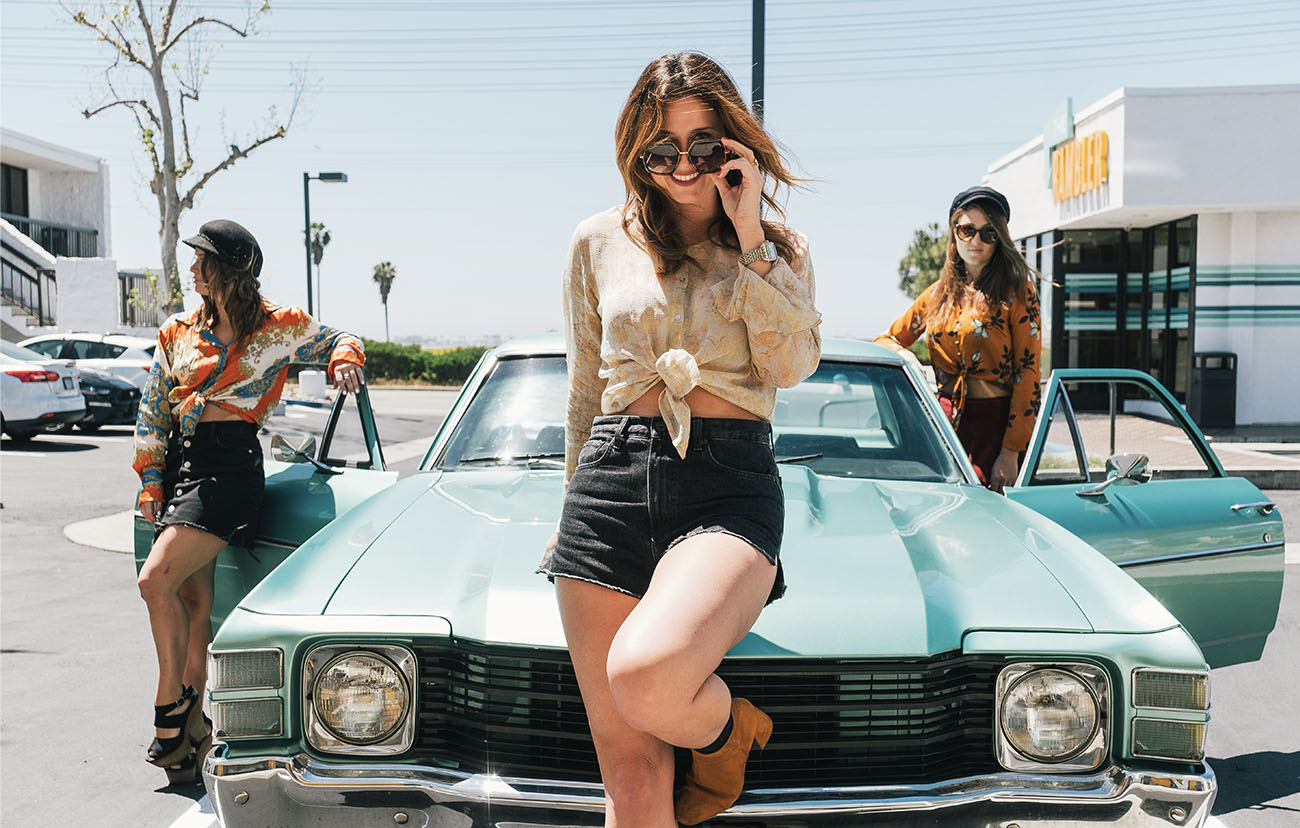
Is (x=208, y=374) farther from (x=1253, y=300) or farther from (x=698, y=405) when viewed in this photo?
(x=1253, y=300)

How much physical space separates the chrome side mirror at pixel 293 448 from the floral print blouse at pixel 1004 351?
91.3 inches

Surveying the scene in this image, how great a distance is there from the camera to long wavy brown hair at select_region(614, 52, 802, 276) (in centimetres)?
224

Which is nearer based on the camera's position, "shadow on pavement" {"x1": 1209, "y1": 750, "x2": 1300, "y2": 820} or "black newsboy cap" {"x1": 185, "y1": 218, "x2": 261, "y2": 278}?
"shadow on pavement" {"x1": 1209, "y1": 750, "x2": 1300, "y2": 820}

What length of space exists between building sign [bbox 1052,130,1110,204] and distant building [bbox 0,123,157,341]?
24.3 meters

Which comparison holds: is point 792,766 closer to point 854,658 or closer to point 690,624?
point 854,658

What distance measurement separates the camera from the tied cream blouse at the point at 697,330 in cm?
218

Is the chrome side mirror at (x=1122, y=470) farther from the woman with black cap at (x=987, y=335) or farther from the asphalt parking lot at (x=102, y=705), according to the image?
the asphalt parking lot at (x=102, y=705)

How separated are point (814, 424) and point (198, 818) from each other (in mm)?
2543

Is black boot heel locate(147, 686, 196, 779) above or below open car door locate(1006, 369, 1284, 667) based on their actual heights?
below

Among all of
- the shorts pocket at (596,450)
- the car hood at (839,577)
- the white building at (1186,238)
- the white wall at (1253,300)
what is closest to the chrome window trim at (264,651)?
the car hood at (839,577)

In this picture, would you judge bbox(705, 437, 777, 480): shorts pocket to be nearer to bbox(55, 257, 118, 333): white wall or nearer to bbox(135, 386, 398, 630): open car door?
bbox(135, 386, 398, 630): open car door

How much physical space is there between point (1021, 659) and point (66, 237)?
4118cm

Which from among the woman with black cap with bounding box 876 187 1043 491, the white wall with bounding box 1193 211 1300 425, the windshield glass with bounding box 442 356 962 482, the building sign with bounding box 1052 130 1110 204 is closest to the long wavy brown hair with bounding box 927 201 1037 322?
the woman with black cap with bounding box 876 187 1043 491

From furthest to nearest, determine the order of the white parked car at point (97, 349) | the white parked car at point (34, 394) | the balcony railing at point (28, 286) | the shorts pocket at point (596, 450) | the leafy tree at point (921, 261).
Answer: the leafy tree at point (921, 261), the balcony railing at point (28, 286), the white parked car at point (97, 349), the white parked car at point (34, 394), the shorts pocket at point (596, 450)
